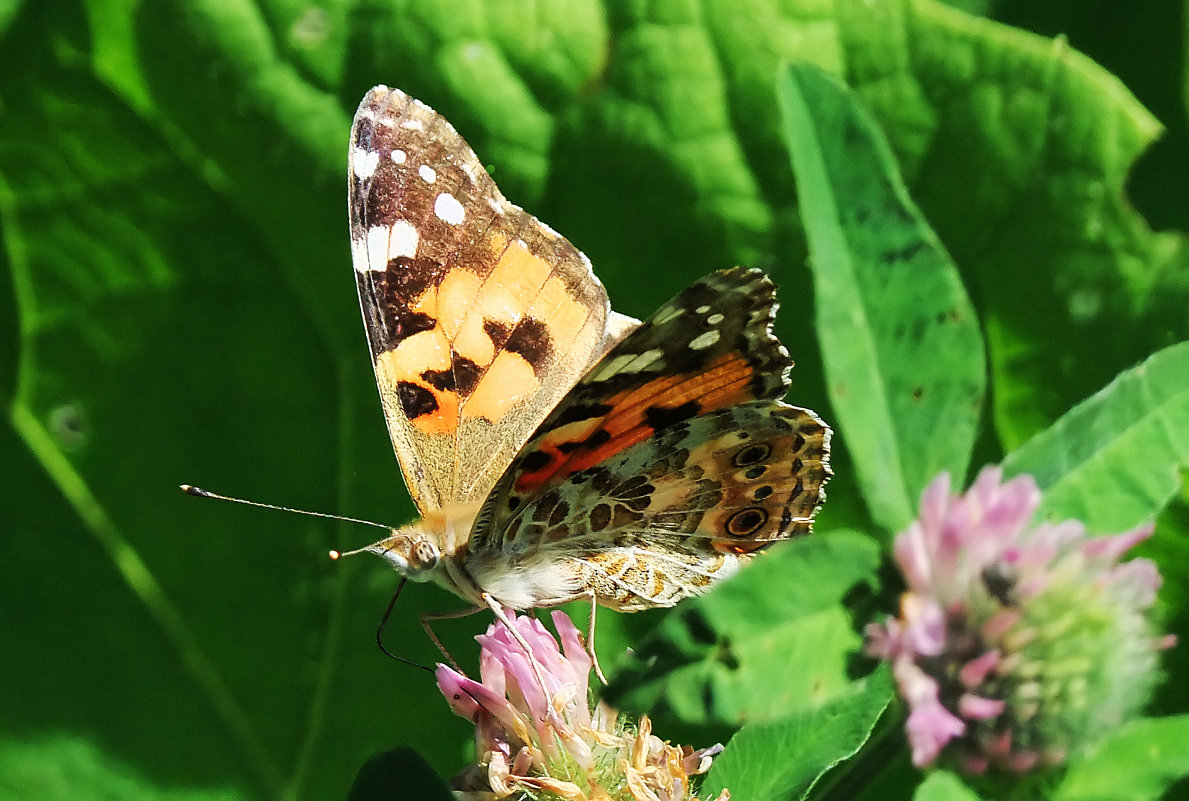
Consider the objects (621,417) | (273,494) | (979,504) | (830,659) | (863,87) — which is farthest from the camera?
(273,494)

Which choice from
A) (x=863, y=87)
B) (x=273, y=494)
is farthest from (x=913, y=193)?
(x=273, y=494)

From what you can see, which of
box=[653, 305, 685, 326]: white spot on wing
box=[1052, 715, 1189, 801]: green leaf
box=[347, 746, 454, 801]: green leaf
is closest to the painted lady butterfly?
box=[653, 305, 685, 326]: white spot on wing

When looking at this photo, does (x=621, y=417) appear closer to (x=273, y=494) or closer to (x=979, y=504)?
(x=979, y=504)

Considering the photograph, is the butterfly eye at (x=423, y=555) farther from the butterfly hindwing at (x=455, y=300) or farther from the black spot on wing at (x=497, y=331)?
the black spot on wing at (x=497, y=331)

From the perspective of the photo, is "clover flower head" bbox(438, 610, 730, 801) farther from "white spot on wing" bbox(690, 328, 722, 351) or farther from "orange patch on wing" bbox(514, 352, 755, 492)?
"white spot on wing" bbox(690, 328, 722, 351)

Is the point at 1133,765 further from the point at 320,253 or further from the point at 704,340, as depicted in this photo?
the point at 320,253
